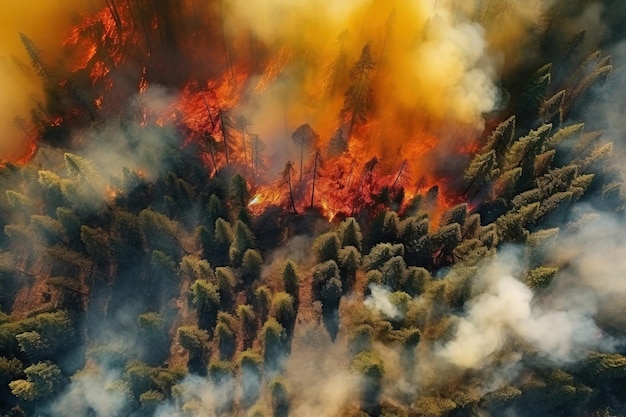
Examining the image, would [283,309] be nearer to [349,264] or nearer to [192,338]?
[349,264]

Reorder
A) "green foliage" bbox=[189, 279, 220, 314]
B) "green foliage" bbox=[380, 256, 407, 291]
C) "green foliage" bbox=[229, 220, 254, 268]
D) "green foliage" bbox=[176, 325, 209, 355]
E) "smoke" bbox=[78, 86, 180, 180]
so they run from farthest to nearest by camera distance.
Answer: "smoke" bbox=[78, 86, 180, 180] < "green foliage" bbox=[229, 220, 254, 268] < "green foliage" bbox=[380, 256, 407, 291] < "green foliage" bbox=[189, 279, 220, 314] < "green foliage" bbox=[176, 325, 209, 355]

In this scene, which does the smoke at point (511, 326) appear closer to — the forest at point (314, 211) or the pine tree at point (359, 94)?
the forest at point (314, 211)

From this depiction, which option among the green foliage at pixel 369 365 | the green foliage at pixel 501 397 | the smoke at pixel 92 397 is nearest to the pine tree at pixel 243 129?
the green foliage at pixel 369 365

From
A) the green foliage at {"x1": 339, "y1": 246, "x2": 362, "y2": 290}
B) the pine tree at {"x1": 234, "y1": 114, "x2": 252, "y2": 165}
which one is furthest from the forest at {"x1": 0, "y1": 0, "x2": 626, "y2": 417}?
the pine tree at {"x1": 234, "y1": 114, "x2": 252, "y2": 165}

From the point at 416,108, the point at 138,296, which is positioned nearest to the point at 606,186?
the point at 416,108

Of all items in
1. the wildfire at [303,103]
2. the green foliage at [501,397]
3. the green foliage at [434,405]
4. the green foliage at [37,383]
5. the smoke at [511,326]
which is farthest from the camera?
the wildfire at [303,103]

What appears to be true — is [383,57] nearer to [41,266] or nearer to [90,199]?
[90,199]

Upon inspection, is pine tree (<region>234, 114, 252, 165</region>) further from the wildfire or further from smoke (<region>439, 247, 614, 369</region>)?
smoke (<region>439, 247, 614, 369</region>)
